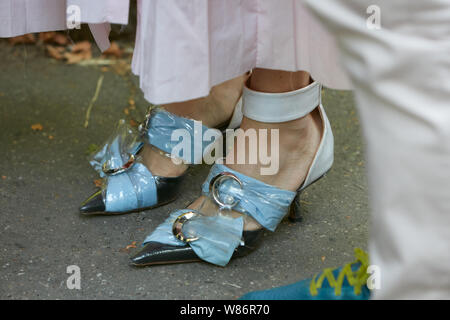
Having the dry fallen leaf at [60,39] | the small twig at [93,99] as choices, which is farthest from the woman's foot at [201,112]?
the dry fallen leaf at [60,39]

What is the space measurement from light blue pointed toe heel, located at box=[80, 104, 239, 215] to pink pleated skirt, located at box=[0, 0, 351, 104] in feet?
0.86

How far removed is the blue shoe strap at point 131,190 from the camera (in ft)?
3.97

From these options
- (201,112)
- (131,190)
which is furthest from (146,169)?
(201,112)

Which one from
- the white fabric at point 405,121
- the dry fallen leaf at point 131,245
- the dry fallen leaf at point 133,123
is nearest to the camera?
the white fabric at point 405,121

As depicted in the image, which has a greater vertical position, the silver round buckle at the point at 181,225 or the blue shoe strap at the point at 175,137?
the blue shoe strap at the point at 175,137

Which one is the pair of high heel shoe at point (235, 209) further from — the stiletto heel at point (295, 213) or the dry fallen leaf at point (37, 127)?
the dry fallen leaf at point (37, 127)

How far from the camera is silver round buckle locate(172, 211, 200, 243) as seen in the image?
1.05 metres

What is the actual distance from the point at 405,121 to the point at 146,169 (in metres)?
0.73

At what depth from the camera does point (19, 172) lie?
1407mm

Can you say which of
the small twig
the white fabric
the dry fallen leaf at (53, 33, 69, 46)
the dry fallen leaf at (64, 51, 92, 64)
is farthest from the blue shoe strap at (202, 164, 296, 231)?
the dry fallen leaf at (53, 33, 69, 46)

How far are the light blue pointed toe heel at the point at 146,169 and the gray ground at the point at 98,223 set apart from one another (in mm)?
34

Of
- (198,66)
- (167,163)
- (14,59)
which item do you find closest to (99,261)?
(167,163)
